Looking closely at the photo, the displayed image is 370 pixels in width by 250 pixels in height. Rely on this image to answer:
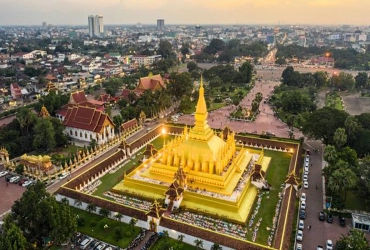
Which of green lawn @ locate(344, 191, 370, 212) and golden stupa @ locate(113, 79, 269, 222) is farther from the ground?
golden stupa @ locate(113, 79, 269, 222)

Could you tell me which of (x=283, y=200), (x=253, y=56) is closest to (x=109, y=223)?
(x=283, y=200)

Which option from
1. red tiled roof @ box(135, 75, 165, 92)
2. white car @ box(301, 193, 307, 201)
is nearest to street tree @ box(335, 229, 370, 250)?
white car @ box(301, 193, 307, 201)

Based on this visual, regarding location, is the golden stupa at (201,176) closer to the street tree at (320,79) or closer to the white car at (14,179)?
the white car at (14,179)

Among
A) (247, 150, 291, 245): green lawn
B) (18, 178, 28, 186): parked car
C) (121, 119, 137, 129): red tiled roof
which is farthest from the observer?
(121, 119, 137, 129): red tiled roof

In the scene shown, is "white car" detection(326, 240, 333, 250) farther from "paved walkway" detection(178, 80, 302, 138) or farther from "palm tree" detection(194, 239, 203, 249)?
"paved walkway" detection(178, 80, 302, 138)

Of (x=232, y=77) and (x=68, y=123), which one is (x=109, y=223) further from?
(x=232, y=77)

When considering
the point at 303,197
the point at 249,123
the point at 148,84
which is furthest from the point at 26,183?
the point at 148,84
